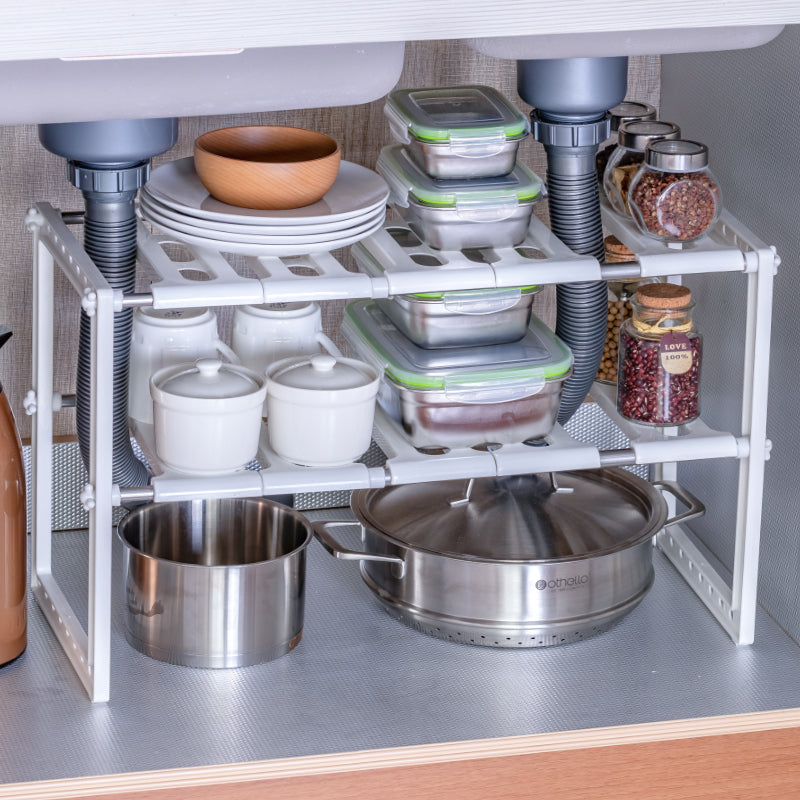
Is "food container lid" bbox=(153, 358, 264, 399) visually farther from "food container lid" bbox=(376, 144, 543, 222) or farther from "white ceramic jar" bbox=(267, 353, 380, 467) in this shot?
"food container lid" bbox=(376, 144, 543, 222)

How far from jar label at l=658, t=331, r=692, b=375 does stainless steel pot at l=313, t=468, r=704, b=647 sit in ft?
0.65

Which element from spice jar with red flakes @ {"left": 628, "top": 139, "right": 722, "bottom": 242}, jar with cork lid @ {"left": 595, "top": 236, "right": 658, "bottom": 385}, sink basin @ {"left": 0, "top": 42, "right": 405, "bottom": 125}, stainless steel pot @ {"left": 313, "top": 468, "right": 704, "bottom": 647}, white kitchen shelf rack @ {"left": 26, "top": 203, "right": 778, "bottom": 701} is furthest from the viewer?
jar with cork lid @ {"left": 595, "top": 236, "right": 658, "bottom": 385}

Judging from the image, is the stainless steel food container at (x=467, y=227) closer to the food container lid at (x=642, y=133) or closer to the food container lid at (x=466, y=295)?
the food container lid at (x=466, y=295)

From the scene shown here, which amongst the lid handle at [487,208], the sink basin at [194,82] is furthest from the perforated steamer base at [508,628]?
the sink basin at [194,82]

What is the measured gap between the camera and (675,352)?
1.50 meters

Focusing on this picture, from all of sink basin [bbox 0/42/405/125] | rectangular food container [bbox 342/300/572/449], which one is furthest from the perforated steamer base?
sink basin [bbox 0/42/405/125]

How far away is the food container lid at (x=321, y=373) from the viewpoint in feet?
4.68

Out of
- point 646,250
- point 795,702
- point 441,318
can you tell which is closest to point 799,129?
point 646,250

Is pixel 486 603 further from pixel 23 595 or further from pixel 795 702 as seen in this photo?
pixel 23 595

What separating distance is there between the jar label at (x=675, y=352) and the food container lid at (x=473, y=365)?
0.10 metres

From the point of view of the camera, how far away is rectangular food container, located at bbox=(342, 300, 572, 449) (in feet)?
4.80

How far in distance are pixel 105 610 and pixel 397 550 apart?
13.0 inches

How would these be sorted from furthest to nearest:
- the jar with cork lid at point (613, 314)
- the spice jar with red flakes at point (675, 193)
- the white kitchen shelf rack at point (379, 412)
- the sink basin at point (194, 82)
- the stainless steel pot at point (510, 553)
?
the jar with cork lid at point (613, 314) < the stainless steel pot at point (510, 553) < the spice jar with red flakes at point (675, 193) < the white kitchen shelf rack at point (379, 412) < the sink basin at point (194, 82)

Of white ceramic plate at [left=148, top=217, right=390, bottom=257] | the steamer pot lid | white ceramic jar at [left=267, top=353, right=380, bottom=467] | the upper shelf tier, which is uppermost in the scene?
white ceramic plate at [left=148, top=217, right=390, bottom=257]
